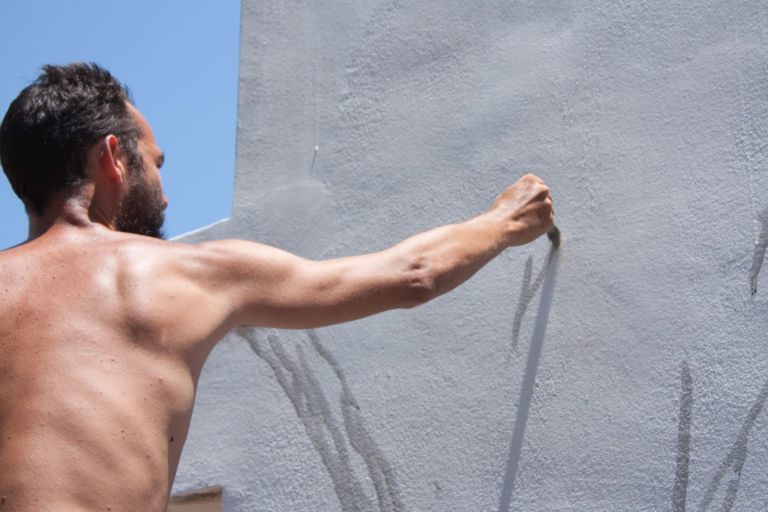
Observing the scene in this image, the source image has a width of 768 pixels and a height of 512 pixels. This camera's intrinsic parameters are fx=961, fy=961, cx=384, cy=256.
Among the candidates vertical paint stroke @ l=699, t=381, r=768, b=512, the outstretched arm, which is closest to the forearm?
the outstretched arm

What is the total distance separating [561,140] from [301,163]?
1.01 metres

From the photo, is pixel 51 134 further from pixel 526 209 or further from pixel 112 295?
pixel 526 209

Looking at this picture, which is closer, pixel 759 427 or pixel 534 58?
pixel 759 427

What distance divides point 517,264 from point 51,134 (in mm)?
1354

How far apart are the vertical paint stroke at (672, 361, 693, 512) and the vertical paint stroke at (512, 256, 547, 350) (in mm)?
470

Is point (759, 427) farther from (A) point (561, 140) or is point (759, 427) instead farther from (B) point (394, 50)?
(B) point (394, 50)

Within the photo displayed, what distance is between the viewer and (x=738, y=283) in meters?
2.30

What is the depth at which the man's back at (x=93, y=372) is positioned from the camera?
1531 mm

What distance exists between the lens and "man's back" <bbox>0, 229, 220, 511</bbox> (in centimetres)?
153

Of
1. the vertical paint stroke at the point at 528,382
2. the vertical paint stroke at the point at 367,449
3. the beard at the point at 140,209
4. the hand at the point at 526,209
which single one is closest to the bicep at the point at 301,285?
the beard at the point at 140,209

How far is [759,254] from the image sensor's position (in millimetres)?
2275

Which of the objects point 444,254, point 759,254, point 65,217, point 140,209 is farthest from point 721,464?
point 65,217

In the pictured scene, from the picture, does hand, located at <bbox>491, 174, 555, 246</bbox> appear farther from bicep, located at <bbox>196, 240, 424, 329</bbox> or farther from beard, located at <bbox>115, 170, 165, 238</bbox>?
beard, located at <bbox>115, 170, 165, 238</bbox>

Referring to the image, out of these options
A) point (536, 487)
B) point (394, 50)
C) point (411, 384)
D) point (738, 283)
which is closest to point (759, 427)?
point (738, 283)
